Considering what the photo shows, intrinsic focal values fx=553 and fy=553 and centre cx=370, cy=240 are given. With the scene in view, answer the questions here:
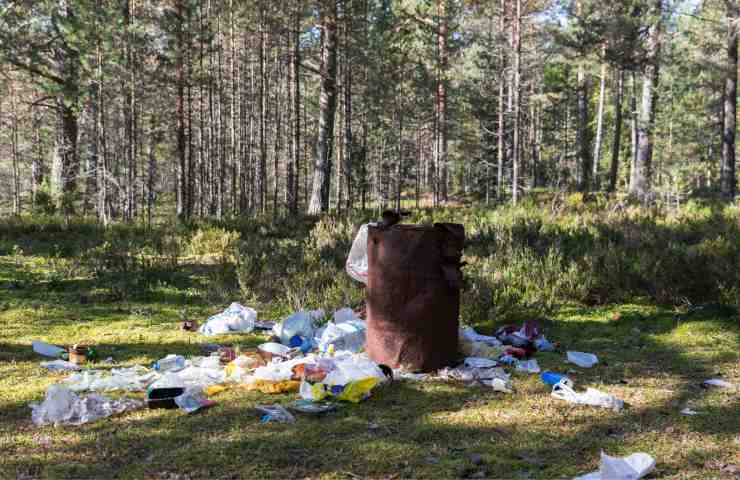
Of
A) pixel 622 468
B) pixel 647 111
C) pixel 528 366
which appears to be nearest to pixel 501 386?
pixel 528 366

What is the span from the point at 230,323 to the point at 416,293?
2.38m

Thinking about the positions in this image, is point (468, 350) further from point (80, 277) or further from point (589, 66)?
point (589, 66)

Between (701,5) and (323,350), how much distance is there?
27.5m

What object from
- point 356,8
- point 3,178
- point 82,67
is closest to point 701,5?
point 356,8

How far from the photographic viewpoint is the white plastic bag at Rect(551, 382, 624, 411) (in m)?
3.75

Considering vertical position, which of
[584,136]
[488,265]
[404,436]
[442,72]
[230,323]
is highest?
[442,72]

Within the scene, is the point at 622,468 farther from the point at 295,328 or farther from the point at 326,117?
the point at 326,117

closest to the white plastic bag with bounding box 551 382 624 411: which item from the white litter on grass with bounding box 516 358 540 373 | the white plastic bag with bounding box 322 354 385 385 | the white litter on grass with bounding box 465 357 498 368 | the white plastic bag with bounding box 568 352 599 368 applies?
the white litter on grass with bounding box 516 358 540 373

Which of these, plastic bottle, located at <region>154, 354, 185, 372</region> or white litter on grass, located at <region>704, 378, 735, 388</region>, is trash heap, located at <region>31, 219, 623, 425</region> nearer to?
plastic bottle, located at <region>154, 354, 185, 372</region>

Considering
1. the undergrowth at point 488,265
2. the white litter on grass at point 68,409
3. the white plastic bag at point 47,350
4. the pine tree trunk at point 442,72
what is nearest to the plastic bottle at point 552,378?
the undergrowth at point 488,265

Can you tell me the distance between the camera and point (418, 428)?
3377 mm

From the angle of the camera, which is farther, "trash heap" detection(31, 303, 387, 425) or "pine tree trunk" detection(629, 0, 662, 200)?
"pine tree trunk" detection(629, 0, 662, 200)

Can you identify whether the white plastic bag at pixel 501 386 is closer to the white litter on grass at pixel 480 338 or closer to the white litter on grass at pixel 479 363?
the white litter on grass at pixel 479 363

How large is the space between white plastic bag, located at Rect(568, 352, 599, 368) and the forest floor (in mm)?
89
